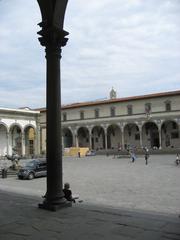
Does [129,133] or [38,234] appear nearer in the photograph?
[38,234]

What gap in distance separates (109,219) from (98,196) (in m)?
7.04

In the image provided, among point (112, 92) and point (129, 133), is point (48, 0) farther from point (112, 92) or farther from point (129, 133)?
point (112, 92)

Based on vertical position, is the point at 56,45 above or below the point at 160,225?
above

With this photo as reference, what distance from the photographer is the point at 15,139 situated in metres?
62.1

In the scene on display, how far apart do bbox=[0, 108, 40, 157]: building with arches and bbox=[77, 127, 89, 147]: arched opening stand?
34.4 feet

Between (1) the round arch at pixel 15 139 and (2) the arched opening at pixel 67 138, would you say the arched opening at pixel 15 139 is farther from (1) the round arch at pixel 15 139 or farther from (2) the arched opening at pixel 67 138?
(2) the arched opening at pixel 67 138

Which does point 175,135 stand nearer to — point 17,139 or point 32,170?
point 17,139

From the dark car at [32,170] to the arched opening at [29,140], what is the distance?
3936 cm

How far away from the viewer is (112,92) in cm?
8050

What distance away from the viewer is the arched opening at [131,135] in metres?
64.5

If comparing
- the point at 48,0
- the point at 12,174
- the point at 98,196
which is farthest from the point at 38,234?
the point at 12,174

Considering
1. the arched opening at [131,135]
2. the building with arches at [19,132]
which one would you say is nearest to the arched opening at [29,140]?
the building with arches at [19,132]

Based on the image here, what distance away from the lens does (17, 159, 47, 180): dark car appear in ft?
73.0

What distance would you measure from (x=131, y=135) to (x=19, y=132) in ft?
66.1
